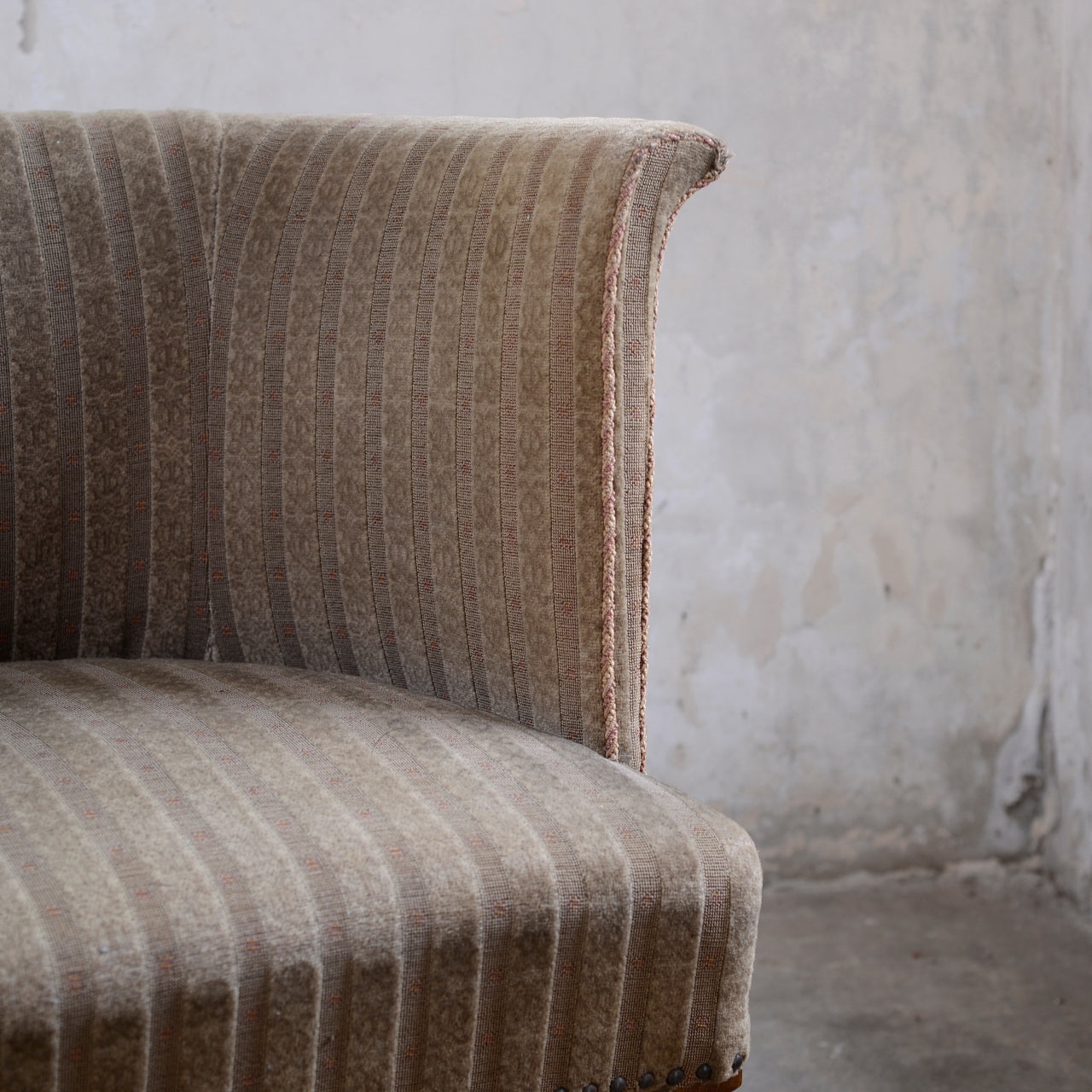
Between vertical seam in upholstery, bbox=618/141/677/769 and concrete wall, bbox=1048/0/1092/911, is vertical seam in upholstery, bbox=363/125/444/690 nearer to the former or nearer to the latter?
vertical seam in upholstery, bbox=618/141/677/769

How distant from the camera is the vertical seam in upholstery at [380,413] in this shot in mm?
964

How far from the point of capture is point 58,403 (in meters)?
1.04

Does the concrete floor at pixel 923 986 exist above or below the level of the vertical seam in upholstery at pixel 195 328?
below

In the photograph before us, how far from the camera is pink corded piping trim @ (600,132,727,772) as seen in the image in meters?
0.82

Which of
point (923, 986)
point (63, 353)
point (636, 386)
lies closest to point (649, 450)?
point (636, 386)

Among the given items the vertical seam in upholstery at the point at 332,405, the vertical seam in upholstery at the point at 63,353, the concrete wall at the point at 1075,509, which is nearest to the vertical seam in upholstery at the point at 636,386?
the vertical seam in upholstery at the point at 332,405

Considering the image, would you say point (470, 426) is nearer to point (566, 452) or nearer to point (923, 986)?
point (566, 452)

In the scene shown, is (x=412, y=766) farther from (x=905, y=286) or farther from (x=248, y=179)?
(x=905, y=286)

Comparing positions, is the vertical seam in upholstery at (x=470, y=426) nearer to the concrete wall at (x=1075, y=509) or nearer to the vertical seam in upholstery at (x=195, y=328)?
the vertical seam in upholstery at (x=195, y=328)

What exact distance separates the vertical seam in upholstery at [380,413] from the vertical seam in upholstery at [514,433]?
4.9 inches

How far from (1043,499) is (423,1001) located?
138 centimetres

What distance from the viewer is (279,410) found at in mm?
1030

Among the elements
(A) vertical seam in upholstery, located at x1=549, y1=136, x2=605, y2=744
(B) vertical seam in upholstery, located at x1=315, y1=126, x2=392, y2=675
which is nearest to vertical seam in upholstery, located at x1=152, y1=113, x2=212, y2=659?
(B) vertical seam in upholstery, located at x1=315, y1=126, x2=392, y2=675

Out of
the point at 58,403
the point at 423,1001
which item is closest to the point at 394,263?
the point at 58,403
